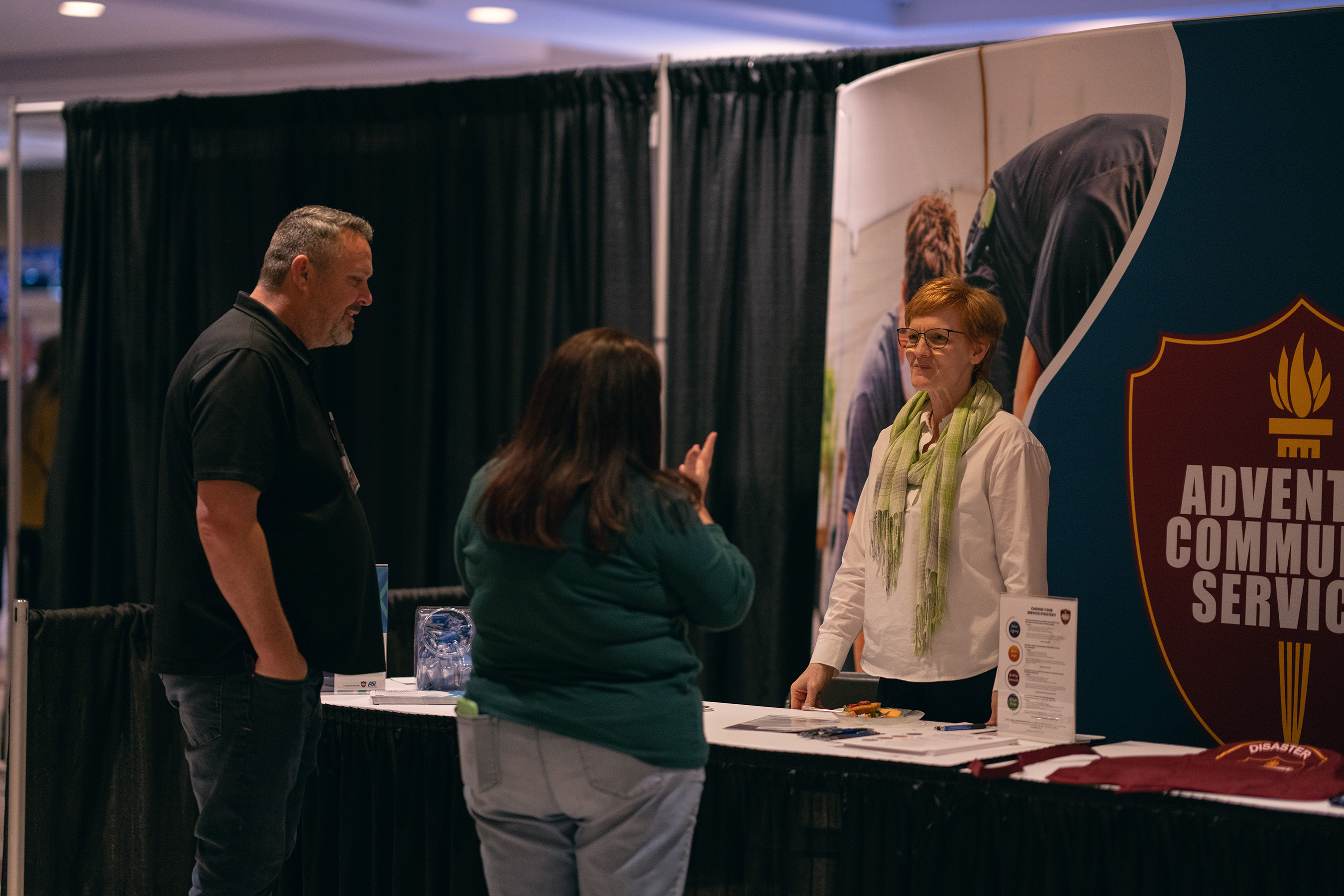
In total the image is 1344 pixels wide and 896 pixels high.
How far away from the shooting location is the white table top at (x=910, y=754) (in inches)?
72.3

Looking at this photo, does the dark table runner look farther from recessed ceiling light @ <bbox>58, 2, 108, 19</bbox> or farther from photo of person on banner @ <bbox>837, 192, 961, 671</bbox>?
recessed ceiling light @ <bbox>58, 2, 108, 19</bbox>

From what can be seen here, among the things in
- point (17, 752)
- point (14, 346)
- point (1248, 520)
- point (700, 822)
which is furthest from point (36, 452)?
point (1248, 520)

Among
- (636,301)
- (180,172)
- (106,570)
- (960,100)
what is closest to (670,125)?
(636,301)

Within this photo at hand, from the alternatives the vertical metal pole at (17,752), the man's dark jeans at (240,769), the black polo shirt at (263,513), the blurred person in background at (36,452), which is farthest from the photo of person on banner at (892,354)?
the blurred person in background at (36,452)

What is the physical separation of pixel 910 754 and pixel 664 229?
2.55 m

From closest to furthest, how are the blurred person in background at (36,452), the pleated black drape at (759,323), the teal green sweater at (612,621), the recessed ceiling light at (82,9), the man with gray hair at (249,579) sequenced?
the teal green sweater at (612,621), the man with gray hair at (249,579), the pleated black drape at (759,323), the recessed ceiling light at (82,9), the blurred person in background at (36,452)

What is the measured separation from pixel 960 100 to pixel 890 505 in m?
1.00

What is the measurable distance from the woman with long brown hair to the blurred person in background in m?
4.61

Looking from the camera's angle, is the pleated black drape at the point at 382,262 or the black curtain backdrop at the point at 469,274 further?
the pleated black drape at the point at 382,262

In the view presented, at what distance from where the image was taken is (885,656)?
247cm

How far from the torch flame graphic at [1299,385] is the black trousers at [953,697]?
0.76m

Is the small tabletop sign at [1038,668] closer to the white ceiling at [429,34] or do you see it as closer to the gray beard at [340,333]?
the gray beard at [340,333]

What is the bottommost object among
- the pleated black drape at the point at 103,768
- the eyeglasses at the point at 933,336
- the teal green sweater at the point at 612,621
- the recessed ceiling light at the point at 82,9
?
the pleated black drape at the point at 103,768

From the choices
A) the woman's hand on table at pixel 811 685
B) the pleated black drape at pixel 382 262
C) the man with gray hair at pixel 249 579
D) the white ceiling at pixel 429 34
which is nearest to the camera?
the man with gray hair at pixel 249 579
